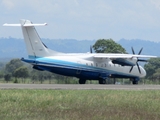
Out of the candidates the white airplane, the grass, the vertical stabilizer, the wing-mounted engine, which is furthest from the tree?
the grass

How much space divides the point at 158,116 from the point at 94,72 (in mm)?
38796

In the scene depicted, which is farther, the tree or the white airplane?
the tree

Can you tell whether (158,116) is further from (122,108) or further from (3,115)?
(3,115)

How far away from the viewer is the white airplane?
56.6 m

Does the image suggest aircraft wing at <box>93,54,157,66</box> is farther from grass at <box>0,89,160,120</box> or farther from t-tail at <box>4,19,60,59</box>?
grass at <box>0,89,160,120</box>

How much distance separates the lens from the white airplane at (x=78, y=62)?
56625 mm

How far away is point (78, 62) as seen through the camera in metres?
59.3

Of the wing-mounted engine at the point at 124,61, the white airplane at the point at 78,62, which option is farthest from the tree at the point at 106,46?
the wing-mounted engine at the point at 124,61

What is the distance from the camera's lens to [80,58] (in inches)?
2370

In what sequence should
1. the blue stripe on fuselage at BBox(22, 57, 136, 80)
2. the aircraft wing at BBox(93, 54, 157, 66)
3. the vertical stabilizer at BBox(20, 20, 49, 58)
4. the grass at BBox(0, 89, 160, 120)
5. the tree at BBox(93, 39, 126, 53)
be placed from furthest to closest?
the tree at BBox(93, 39, 126, 53)
the aircraft wing at BBox(93, 54, 157, 66)
the vertical stabilizer at BBox(20, 20, 49, 58)
the blue stripe on fuselage at BBox(22, 57, 136, 80)
the grass at BBox(0, 89, 160, 120)

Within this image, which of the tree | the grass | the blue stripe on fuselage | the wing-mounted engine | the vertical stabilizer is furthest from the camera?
the tree

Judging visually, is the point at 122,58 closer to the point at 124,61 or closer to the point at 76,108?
the point at 124,61

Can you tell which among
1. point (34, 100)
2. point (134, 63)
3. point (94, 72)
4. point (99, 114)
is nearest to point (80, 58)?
point (94, 72)

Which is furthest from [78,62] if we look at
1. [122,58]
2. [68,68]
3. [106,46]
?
[106,46]
